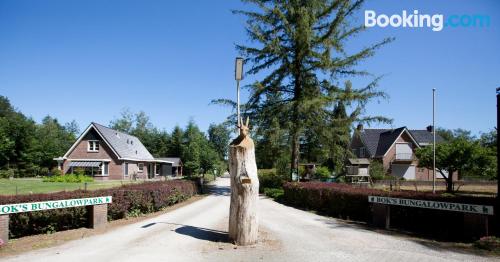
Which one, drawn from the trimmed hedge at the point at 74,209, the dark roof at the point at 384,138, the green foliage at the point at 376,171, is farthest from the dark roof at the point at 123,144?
the dark roof at the point at 384,138

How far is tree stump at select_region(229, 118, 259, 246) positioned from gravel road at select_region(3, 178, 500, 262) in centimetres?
36

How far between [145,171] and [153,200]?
34.3 meters

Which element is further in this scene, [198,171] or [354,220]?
[198,171]

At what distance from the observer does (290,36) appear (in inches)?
975

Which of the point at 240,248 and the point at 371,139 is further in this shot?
the point at 371,139

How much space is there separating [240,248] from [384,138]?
4550 cm

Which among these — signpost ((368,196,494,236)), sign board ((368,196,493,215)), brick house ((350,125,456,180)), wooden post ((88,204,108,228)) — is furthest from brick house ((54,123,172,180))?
sign board ((368,196,493,215))

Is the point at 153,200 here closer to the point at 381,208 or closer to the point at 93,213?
the point at 93,213

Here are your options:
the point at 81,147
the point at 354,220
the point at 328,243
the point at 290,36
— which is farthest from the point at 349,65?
the point at 81,147

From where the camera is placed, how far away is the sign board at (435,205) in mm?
9750

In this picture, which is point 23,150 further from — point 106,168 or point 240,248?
point 240,248

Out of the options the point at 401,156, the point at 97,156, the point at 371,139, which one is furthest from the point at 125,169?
the point at 401,156

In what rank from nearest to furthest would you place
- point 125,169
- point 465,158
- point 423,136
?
point 465,158
point 125,169
point 423,136

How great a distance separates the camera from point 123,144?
147 ft
